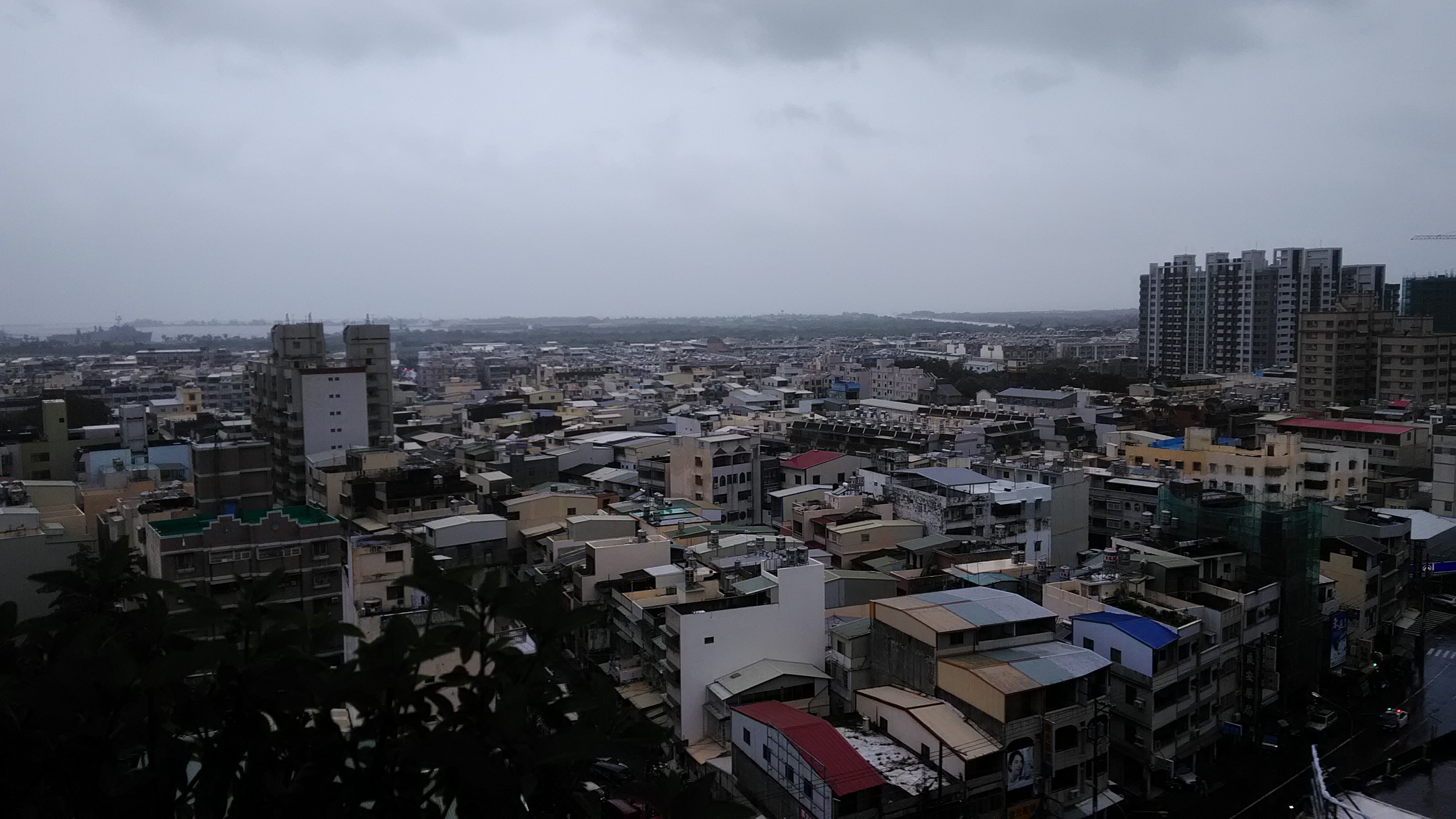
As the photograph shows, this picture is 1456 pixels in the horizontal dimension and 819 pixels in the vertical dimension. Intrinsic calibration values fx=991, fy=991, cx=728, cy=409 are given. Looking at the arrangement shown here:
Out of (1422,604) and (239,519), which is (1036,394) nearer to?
(1422,604)

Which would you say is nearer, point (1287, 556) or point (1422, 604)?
point (1287, 556)

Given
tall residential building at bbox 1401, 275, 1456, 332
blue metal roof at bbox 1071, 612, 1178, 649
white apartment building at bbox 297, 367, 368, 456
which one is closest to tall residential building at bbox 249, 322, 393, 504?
white apartment building at bbox 297, 367, 368, 456

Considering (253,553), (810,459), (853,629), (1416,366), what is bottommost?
(853,629)

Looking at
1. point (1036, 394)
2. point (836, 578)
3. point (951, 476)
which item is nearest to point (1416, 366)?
point (1036, 394)

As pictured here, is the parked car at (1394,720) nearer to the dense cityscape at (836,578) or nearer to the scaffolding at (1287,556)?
the dense cityscape at (836,578)

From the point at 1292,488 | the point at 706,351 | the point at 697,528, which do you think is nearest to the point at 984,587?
the point at 697,528

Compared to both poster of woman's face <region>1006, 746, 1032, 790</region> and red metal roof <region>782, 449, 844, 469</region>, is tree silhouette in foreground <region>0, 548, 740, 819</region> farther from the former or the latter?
red metal roof <region>782, 449, 844, 469</region>
